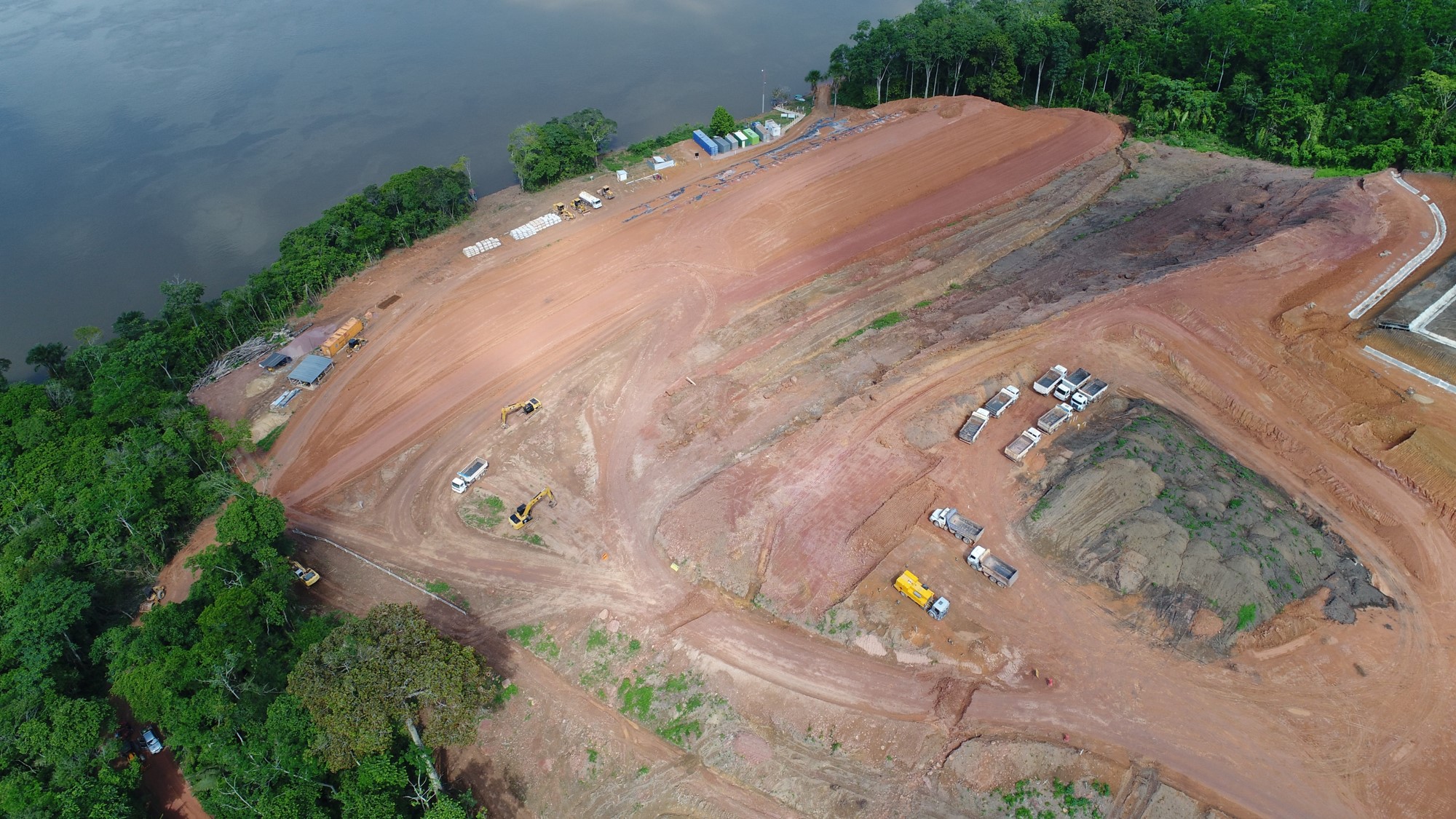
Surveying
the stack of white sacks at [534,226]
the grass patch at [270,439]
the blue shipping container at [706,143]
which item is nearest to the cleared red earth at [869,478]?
the grass patch at [270,439]

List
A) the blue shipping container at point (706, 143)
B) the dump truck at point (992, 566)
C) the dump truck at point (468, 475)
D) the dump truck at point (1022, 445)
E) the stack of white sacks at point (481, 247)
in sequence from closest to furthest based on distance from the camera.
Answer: the dump truck at point (992, 566)
the dump truck at point (1022, 445)
the dump truck at point (468, 475)
the stack of white sacks at point (481, 247)
the blue shipping container at point (706, 143)

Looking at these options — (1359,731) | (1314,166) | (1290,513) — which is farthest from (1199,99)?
(1359,731)

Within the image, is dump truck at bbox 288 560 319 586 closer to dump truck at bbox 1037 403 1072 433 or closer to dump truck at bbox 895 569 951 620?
dump truck at bbox 895 569 951 620

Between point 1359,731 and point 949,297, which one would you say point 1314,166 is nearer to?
point 949,297

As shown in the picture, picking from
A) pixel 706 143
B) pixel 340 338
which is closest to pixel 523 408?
pixel 340 338

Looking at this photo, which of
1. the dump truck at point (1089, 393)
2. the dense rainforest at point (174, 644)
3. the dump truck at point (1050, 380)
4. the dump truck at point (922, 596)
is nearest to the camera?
the dense rainforest at point (174, 644)

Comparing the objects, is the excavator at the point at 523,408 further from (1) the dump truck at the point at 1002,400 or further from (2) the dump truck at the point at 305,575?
(1) the dump truck at the point at 1002,400
